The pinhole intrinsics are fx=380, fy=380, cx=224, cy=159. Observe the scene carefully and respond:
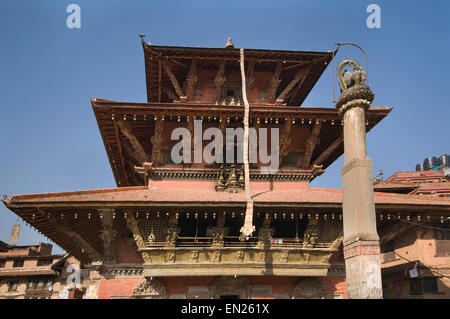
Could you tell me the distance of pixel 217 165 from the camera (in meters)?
17.3

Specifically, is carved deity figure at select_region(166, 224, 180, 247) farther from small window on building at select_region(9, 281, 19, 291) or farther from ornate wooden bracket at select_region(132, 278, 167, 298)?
small window on building at select_region(9, 281, 19, 291)

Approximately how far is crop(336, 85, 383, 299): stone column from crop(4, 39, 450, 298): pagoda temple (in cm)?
415

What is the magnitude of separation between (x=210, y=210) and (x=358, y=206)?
6090mm

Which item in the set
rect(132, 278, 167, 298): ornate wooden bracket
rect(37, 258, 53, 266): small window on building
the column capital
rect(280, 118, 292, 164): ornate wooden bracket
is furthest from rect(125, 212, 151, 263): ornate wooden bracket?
rect(37, 258, 53, 266): small window on building

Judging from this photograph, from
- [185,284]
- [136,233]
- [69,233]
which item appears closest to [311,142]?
[185,284]

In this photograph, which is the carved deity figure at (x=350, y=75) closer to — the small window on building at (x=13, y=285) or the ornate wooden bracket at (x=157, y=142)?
the ornate wooden bracket at (x=157, y=142)

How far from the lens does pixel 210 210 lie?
46.5 feet

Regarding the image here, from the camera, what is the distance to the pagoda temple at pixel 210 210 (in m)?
14.2

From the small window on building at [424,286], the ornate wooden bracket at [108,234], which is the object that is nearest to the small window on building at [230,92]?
the ornate wooden bracket at [108,234]

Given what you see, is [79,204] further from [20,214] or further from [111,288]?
[111,288]

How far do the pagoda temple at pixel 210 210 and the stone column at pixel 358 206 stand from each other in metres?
4.15

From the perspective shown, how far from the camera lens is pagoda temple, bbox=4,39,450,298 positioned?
14250 mm

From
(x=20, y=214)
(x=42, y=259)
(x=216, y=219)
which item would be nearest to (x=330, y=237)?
(x=216, y=219)
